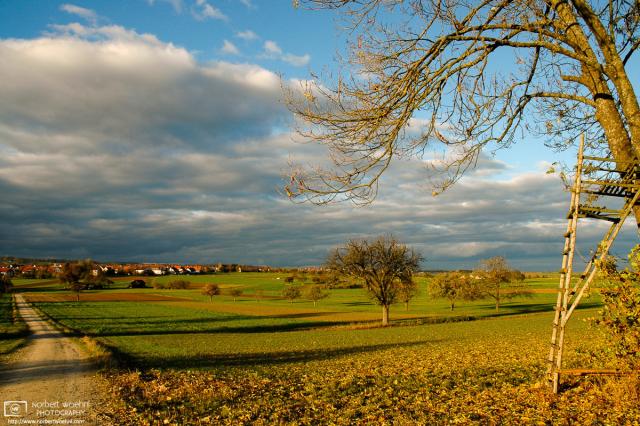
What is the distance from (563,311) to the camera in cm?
758

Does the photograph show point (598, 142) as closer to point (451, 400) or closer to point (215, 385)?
point (451, 400)

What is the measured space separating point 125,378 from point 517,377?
11.5 metres

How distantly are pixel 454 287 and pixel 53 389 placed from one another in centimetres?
6951

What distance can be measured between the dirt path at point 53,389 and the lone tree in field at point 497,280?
62.7 metres

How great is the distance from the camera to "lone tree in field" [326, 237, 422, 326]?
47.2 metres

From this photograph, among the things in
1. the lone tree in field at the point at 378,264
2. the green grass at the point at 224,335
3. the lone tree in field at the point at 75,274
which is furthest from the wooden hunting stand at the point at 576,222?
the lone tree in field at the point at 75,274

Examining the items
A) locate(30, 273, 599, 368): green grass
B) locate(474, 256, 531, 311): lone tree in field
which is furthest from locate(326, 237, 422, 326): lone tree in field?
locate(474, 256, 531, 311): lone tree in field

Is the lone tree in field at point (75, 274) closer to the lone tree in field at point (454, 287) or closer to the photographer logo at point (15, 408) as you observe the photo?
the lone tree in field at point (454, 287)

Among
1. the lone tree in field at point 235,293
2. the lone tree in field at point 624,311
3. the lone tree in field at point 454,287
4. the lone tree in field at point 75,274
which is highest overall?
the lone tree in field at point 624,311

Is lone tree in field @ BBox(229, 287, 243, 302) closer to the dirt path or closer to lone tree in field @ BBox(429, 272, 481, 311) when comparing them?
lone tree in field @ BBox(429, 272, 481, 311)

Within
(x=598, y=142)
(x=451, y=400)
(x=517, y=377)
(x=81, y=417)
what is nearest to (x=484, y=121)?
(x=598, y=142)

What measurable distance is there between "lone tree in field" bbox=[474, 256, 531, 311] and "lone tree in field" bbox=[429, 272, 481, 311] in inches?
48.5

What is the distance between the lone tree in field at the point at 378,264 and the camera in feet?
155

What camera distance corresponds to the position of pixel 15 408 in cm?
1080
